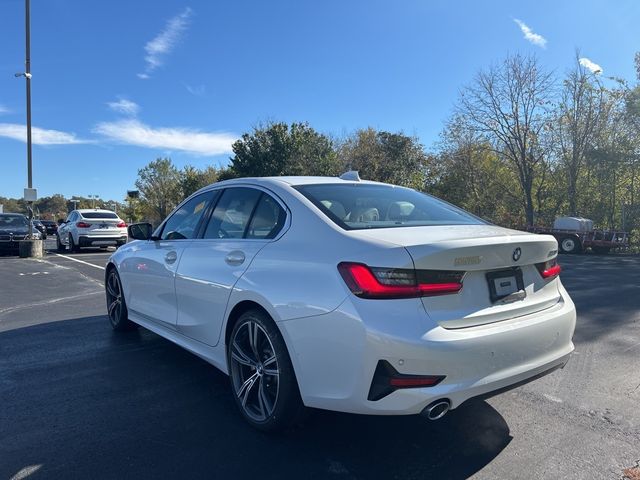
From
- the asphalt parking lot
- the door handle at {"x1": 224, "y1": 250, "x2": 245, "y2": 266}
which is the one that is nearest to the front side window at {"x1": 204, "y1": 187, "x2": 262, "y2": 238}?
the door handle at {"x1": 224, "y1": 250, "x2": 245, "y2": 266}

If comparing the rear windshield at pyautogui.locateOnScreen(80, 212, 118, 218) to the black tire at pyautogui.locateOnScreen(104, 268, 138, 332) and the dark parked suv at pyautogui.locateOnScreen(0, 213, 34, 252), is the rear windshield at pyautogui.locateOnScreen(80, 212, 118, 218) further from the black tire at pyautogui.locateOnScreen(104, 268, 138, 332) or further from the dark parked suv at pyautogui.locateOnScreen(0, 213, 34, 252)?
the black tire at pyautogui.locateOnScreen(104, 268, 138, 332)

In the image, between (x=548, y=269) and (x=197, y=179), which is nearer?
(x=548, y=269)

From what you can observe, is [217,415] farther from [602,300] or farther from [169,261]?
[602,300]

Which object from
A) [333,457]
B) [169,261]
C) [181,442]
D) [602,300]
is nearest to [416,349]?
[333,457]

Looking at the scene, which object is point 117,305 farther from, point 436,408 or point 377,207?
point 436,408

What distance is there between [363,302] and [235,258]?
4.05 ft

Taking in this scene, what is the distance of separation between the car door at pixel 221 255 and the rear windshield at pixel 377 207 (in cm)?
34

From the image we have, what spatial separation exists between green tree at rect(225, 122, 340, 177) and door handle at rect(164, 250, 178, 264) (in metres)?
31.2

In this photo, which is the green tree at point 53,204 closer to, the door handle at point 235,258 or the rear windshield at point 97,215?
the rear windshield at point 97,215

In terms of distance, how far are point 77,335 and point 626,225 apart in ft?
91.7

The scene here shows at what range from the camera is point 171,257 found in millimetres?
4367

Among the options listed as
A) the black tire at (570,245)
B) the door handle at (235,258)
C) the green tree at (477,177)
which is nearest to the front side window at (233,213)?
the door handle at (235,258)

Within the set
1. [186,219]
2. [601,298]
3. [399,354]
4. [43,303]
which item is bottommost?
[43,303]

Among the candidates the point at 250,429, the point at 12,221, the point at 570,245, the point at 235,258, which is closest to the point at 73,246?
the point at 12,221
